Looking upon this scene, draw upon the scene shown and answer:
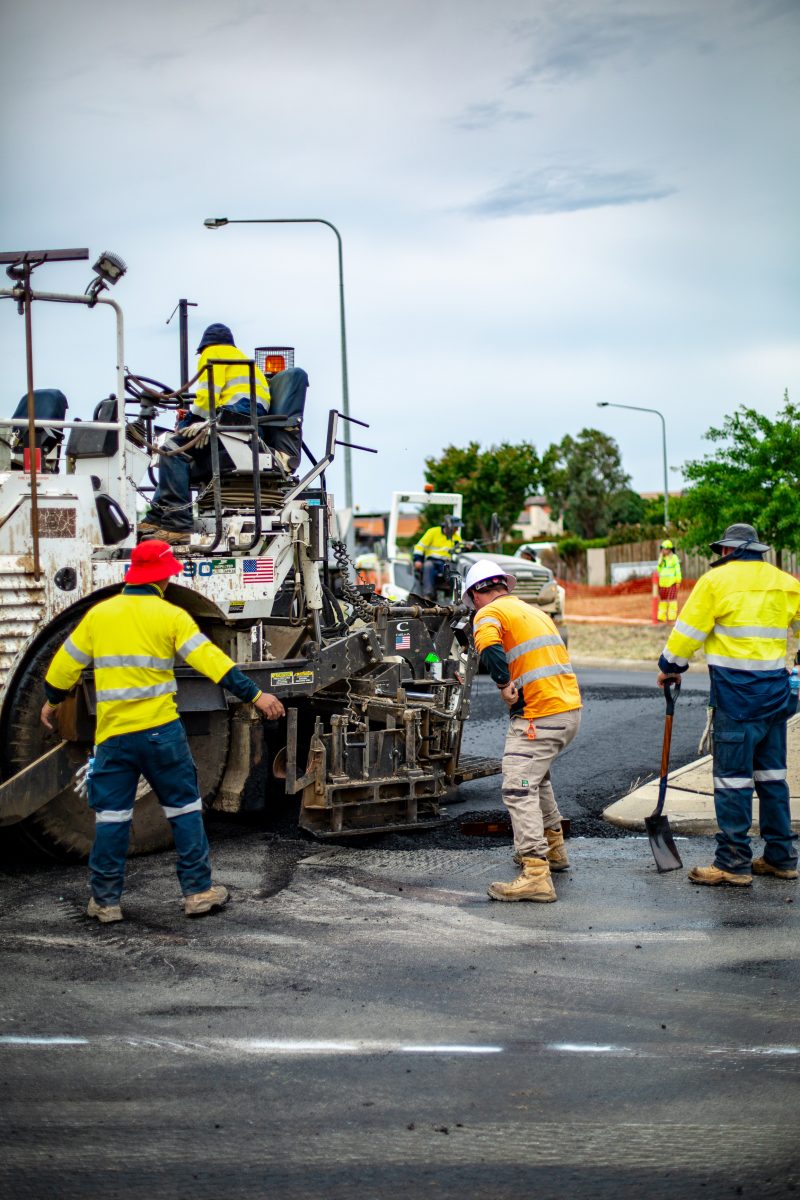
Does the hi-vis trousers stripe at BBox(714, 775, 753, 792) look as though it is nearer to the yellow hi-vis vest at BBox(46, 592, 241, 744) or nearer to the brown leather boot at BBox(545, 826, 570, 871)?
the brown leather boot at BBox(545, 826, 570, 871)

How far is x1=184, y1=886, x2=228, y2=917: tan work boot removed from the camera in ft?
19.0

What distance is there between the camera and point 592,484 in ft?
198

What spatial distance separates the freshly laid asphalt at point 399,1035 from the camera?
11.3 ft

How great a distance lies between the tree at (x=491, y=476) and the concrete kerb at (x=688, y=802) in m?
39.6

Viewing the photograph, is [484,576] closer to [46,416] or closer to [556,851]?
[556,851]

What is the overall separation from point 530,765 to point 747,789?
1.10 m

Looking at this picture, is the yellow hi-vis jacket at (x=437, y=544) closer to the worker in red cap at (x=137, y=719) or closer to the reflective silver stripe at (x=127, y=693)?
the worker in red cap at (x=137, y=719)

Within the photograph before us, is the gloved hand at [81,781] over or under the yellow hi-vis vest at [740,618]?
under

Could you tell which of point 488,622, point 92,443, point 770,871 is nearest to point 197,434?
point 92,443

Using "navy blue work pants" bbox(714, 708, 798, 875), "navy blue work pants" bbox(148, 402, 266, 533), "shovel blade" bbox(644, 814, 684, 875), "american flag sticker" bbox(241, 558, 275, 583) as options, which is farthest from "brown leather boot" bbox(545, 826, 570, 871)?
"navy blue work pants" bbox(148, 402, 266, 533)

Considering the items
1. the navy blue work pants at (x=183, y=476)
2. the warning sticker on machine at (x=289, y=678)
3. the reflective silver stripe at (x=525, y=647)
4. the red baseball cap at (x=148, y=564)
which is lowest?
the warning sticker on machine at (x=289, y=678)

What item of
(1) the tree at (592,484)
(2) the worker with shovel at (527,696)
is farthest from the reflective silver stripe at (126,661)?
(1) the tree at (592,484)

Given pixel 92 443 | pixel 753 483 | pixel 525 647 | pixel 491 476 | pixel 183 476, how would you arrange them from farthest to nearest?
pixel 491 476 → pixel 753 483 → pixel 183 476 → pixel 92 443 → pixel 525 647

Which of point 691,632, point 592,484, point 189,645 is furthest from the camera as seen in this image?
point 592,484
